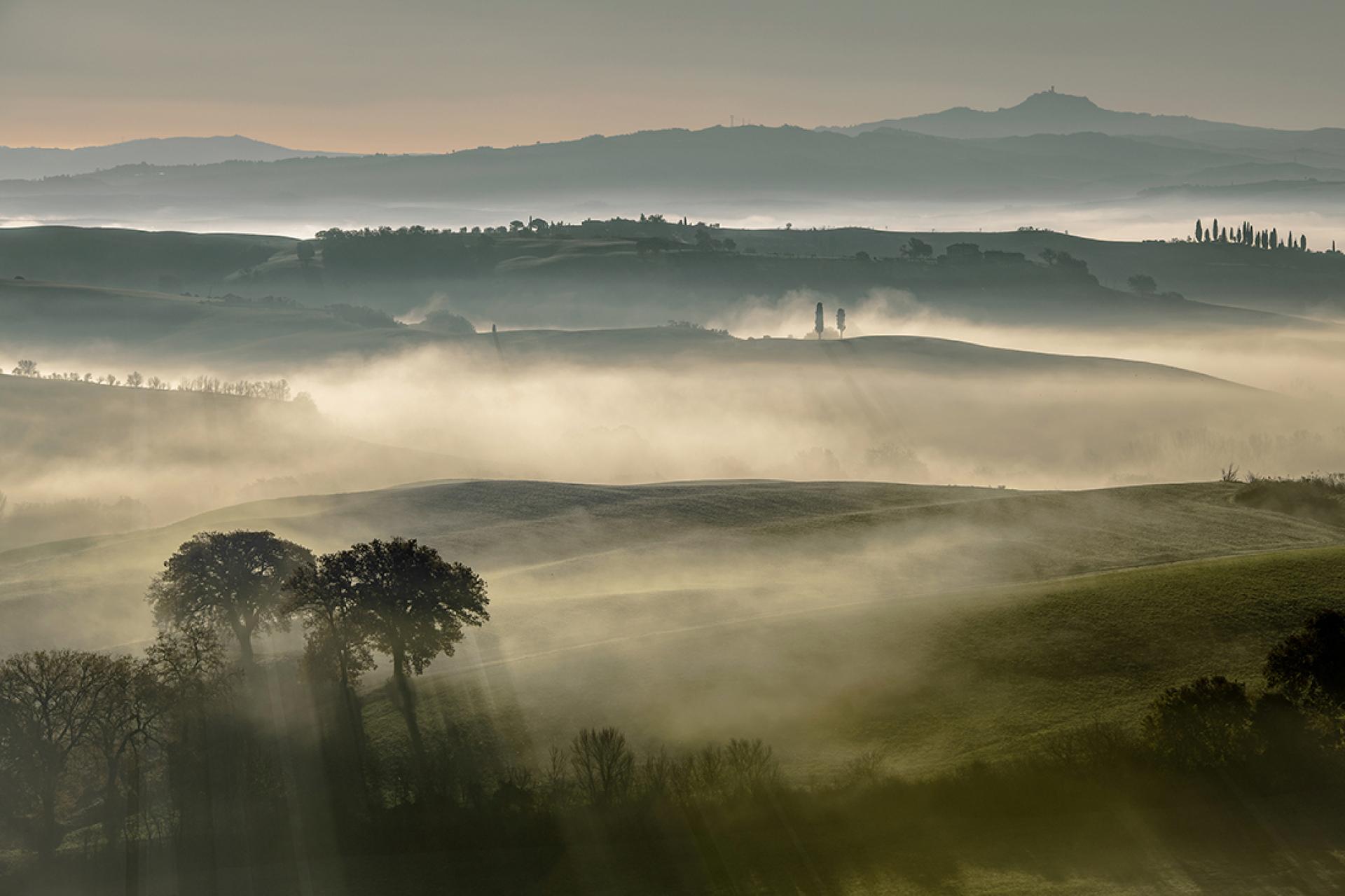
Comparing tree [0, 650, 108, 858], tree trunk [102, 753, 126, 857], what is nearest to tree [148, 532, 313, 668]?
tree [0, 650, 108, 858]

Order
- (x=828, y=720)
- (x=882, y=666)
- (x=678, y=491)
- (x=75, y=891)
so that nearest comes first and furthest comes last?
(x=75, y=891), (x=828, y=720), (x=882, y=666), (x=678, y=491)

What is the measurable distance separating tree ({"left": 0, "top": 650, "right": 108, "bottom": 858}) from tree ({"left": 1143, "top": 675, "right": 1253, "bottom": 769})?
147ft

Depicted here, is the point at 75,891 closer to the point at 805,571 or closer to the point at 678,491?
the point at 805,571

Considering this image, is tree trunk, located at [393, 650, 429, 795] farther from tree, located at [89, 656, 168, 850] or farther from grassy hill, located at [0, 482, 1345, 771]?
tree, located at [89, 656, 168, 850]

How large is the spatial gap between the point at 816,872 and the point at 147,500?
460 feet

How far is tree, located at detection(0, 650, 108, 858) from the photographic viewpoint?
169 feet

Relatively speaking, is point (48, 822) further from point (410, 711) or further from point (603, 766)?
point (603, 766)

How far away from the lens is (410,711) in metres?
58.6

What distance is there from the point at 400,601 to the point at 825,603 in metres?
26.3

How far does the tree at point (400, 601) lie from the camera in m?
62.9

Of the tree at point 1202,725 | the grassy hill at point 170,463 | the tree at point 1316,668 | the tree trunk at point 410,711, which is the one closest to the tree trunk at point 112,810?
the tree trunk at point 410,711

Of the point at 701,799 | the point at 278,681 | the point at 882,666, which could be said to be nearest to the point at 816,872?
the point at 701,799

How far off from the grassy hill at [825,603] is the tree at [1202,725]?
3.44 meters

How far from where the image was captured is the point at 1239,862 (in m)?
42.3
